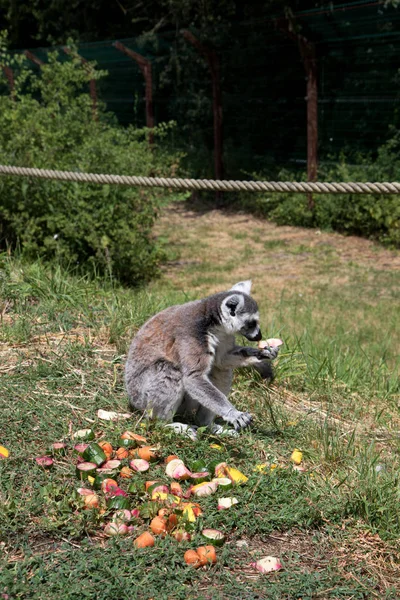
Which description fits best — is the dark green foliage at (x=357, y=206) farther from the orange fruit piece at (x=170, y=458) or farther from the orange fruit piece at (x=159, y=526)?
the orange fruit piece at (x=159, y=526)

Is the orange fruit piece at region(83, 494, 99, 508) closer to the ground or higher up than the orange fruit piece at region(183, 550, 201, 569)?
higher up

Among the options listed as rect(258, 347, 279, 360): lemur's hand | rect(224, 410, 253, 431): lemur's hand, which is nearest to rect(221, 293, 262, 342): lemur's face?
rect(258, 347, 279, 360): lemur's hand

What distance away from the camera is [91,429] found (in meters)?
3.54

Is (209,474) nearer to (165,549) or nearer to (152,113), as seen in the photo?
(165,549)

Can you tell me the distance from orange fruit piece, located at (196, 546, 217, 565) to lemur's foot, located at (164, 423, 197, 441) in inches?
33.9

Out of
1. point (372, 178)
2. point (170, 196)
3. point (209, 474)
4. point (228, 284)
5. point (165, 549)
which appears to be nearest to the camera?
point (165, 549)

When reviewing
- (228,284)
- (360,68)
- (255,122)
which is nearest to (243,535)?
(228,284)

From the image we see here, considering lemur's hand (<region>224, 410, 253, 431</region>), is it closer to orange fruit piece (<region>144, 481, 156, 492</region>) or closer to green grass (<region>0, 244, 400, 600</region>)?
green grass (<region>0, 244, 400, 600</region>)

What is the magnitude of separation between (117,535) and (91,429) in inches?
31.4

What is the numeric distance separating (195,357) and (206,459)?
49 cm

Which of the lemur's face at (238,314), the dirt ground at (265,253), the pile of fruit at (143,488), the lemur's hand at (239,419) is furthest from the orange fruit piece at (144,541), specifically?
the dirt ground at (265,253)

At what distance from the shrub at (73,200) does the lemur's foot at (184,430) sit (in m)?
3.64

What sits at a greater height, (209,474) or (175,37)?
(175,37)

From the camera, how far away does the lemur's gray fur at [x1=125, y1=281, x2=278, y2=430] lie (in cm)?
356
